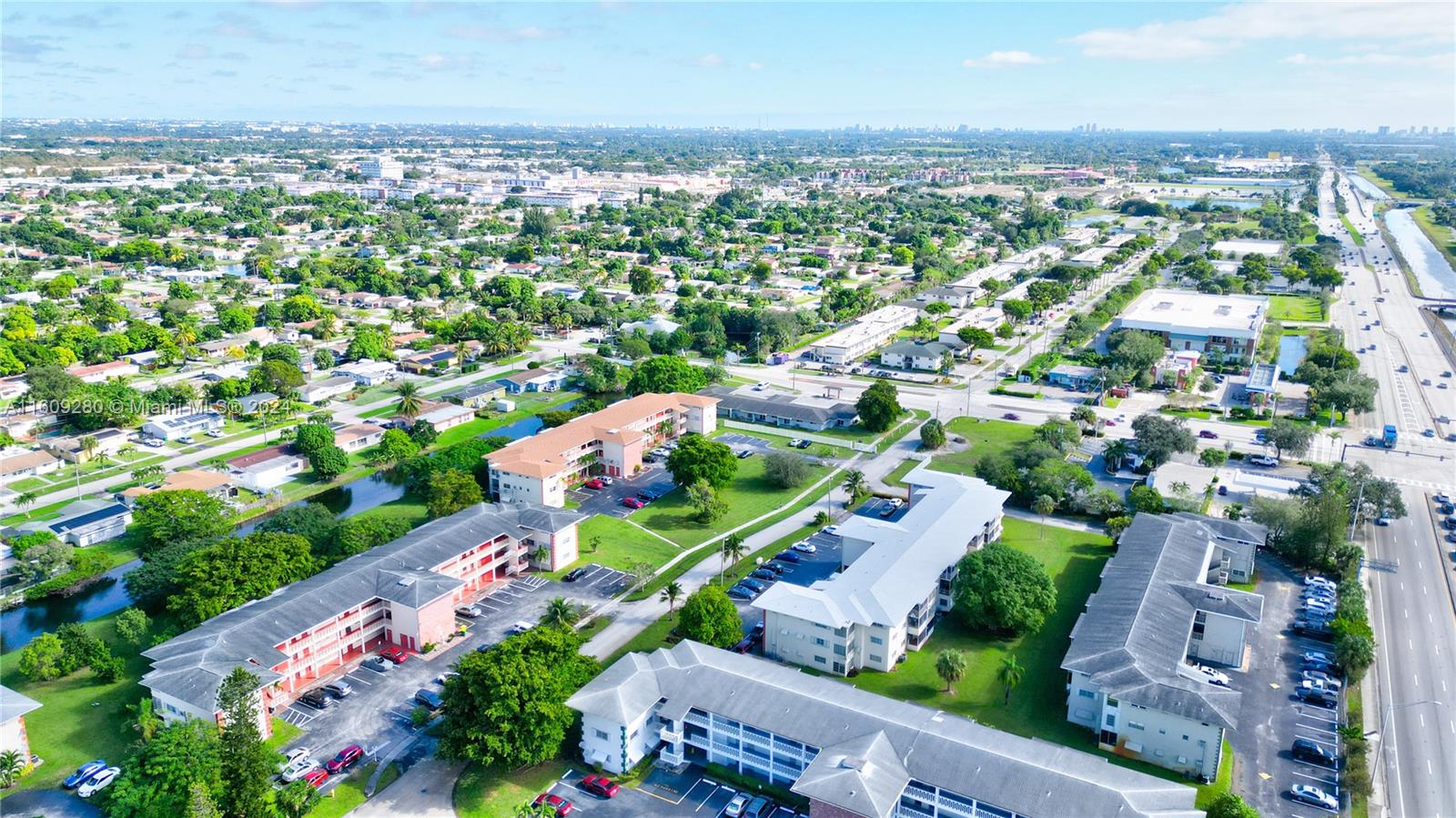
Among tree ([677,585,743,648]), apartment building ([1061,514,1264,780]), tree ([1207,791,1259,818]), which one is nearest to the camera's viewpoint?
tree ([1207,791,1259,818])

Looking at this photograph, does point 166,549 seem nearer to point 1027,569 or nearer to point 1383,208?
point 1027,569

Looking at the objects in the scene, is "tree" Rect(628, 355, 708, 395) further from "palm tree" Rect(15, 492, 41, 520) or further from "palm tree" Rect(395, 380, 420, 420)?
"palm tree" Rect(15, 492, 41, 520)

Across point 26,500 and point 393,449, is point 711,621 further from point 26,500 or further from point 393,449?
point 26,500

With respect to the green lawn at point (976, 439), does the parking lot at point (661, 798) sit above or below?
below

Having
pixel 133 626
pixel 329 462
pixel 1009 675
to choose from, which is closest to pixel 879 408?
pixel 1009 675

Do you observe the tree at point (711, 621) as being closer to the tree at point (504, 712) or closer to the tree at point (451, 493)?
the tree at point (504, 712)

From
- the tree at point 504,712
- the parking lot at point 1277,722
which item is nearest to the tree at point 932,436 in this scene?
the parking lot at point 1277,722

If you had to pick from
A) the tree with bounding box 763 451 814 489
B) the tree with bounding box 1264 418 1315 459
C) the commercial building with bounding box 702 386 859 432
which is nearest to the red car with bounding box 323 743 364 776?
the tree with bounding box 763 451 814 489
